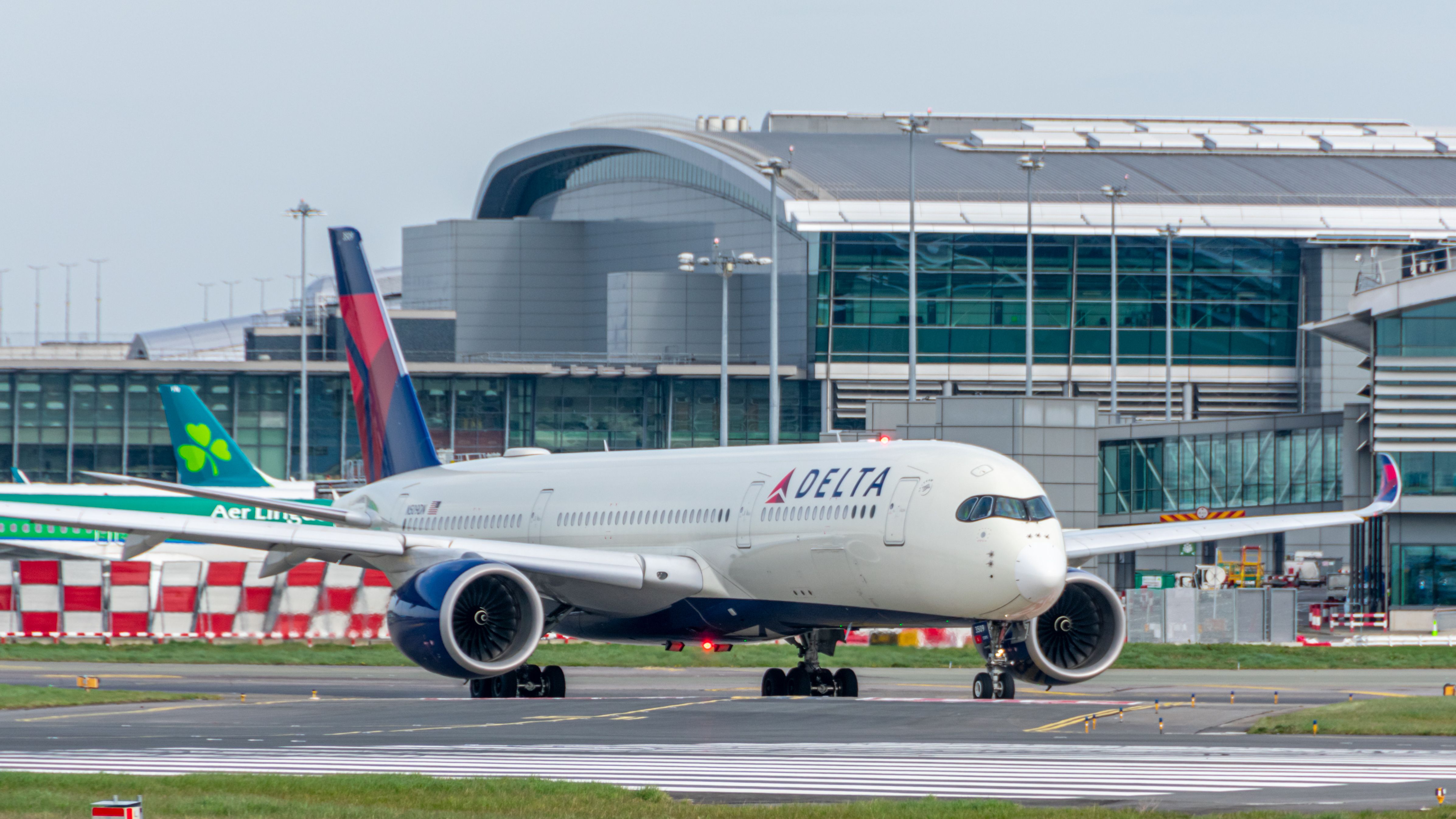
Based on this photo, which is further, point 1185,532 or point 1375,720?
point 1185,532

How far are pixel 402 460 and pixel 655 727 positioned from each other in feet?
57.6

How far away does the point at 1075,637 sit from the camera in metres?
29.8

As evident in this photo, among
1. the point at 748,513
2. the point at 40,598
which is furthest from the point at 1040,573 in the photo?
the point at 40,598

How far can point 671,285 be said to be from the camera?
107m

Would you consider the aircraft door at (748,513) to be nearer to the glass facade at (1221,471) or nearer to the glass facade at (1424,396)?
the glass facade at (1424,396)

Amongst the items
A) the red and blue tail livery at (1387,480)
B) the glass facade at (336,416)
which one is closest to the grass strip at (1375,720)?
the red and blue tail livery at (1387,480)

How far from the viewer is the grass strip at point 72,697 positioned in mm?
28453

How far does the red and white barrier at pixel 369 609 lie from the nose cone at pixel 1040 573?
23508 millimetres

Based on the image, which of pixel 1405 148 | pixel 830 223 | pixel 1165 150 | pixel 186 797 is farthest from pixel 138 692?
pixel 1405 148

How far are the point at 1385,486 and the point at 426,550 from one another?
24.2m

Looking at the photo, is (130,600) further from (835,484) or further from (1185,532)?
(1185,532)

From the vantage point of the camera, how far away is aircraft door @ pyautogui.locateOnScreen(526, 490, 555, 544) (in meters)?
35.5

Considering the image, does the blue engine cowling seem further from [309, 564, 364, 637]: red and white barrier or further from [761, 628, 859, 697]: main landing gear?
[309, 564, 364, 637]: red and white barrier

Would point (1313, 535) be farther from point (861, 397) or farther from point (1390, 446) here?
point (1390, 446)
